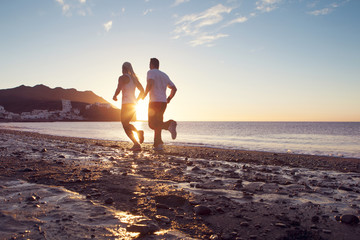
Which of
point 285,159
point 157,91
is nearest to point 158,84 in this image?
point 157,91

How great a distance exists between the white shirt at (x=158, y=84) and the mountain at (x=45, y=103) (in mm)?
167624

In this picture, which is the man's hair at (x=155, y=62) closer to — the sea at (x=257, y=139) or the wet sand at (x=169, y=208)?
the wet sand at (x=169, y=208)

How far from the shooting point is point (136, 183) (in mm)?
3566

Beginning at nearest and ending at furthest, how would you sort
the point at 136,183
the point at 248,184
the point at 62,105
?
the point at 136,183, the point at 248,184, the point at 62,105

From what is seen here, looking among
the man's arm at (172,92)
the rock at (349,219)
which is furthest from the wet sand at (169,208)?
the man's arm at (172,92)

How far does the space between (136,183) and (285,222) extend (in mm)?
2057

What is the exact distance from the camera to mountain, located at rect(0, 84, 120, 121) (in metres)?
159

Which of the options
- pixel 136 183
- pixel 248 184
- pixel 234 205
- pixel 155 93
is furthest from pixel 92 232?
pixel 155 93

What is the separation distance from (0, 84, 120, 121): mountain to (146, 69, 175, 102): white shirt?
16762 centimetres

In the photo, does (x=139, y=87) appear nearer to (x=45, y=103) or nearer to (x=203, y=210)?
(x=203, y=210)

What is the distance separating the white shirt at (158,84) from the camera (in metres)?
7.64

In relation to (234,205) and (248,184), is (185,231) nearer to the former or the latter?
(234,205)

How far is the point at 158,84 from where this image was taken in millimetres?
7676

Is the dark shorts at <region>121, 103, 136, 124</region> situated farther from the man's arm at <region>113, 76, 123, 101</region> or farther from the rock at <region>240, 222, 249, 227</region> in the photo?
the rock at <region>240, 222, 249, 227</region>
